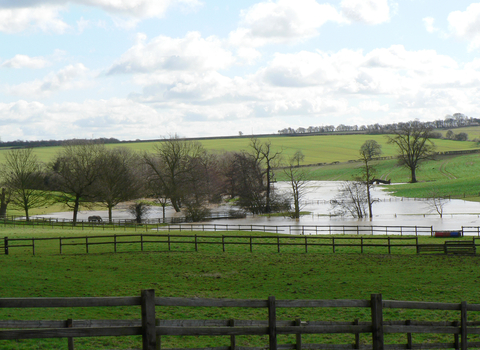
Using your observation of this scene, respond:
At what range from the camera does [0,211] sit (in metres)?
63.7

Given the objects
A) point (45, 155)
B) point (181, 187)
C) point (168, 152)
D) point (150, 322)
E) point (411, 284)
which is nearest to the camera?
point (150, 322)

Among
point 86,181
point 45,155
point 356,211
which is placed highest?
point 45,155

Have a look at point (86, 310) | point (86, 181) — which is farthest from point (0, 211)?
point (86, 310)

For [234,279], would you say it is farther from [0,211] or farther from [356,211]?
[0,211]

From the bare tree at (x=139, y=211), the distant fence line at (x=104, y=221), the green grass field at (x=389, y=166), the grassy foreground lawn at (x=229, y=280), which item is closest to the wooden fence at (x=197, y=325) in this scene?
the grassy foreground lawn at (x=229, y=280)

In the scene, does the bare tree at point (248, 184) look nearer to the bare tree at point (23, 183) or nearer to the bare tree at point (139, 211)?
the bare tree at point (139, 211)

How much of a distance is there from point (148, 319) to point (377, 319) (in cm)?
329

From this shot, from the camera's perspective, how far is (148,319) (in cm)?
568

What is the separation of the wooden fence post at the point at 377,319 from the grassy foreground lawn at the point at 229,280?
15.0 feet

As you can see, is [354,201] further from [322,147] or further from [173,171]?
[322,147]

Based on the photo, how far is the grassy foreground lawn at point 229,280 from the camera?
13258 millimetres

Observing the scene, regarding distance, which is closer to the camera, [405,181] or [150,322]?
[150,322]

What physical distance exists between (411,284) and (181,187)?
5288 cm

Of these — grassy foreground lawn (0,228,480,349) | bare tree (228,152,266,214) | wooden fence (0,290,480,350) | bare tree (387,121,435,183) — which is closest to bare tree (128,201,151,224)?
bare tree (228,152,266,214)
